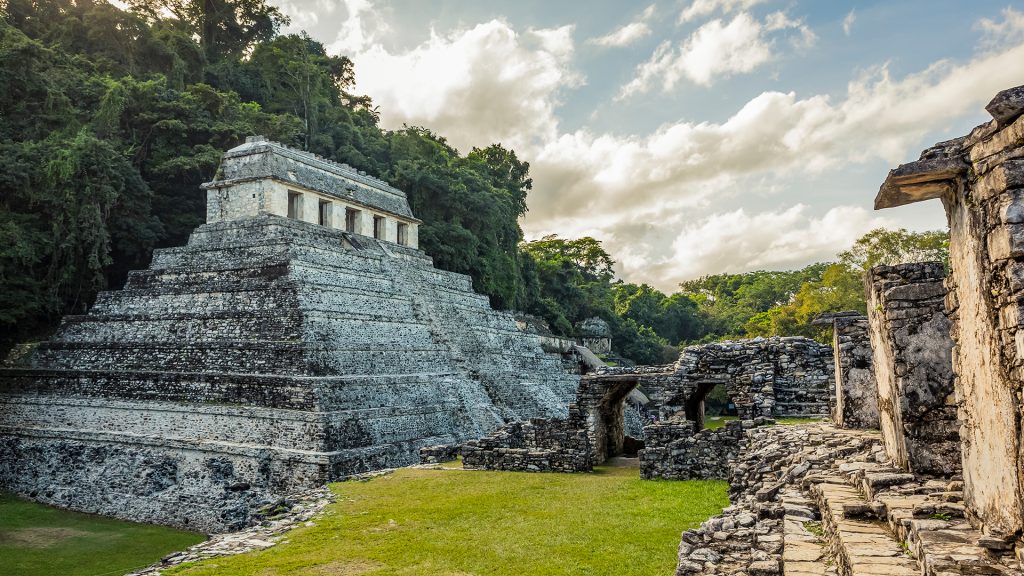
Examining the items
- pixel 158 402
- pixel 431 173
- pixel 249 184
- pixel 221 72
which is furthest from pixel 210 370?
pixel 221 72

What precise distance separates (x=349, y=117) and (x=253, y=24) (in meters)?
10.8

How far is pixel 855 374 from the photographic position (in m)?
8.41

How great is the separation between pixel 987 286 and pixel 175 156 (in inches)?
968

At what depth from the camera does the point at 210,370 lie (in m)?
14.6

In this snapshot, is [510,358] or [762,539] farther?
[510,358]

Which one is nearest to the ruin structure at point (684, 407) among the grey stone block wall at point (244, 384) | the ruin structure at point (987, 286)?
the grey stone block wall at point (244, 384)

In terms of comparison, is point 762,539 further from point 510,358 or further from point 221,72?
point 221,72

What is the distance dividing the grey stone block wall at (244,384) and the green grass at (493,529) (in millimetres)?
2096

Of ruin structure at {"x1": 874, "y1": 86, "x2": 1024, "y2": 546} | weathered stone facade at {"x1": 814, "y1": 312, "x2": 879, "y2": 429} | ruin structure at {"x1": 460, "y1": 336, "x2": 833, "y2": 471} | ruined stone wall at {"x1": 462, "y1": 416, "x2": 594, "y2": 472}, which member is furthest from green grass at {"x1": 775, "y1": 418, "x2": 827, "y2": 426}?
ruin structure at {"x1": 874, "y1": 86, "x2": 1024, "y2": 546}

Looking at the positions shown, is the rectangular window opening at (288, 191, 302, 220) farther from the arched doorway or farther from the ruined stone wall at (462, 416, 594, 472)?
Result: the arched doorway

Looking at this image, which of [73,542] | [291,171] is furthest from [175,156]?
[73,542]

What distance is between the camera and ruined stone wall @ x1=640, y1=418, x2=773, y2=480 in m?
10.7

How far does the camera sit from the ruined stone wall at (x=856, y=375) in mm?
8367

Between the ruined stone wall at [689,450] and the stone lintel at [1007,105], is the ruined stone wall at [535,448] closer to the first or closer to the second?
the ruined stone wall at [689,450]
